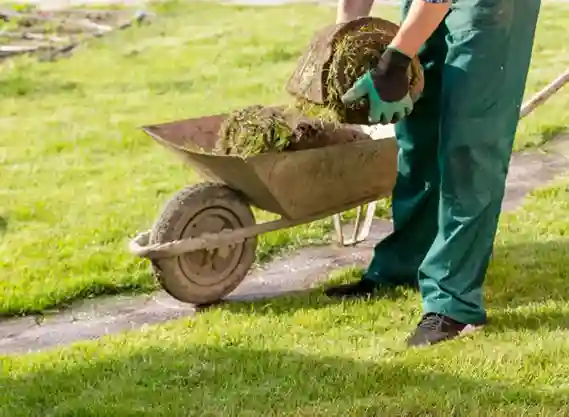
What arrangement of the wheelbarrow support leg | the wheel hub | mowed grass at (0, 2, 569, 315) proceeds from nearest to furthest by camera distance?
the wheel hub, mowed grass at (0, 2, 569, 315), the wheelbarrow support leg

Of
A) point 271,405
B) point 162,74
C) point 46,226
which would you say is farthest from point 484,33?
point 162,74

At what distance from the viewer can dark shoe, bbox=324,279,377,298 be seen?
17.5 ft

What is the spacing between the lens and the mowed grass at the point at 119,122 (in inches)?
236

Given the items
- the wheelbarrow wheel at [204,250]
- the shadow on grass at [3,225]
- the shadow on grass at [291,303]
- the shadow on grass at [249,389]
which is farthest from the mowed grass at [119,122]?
the shadow on grass at [249,389]

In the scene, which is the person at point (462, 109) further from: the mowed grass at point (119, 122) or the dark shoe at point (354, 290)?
the mowed grass at point (119, 122)

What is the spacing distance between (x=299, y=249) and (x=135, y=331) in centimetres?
169

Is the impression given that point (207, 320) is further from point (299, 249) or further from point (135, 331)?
point (299, 249)

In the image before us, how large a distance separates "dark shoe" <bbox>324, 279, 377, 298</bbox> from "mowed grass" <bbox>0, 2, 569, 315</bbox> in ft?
2.24

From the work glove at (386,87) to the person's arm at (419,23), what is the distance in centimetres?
4

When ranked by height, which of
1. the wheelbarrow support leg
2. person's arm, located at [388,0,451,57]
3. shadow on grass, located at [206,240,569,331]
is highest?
person's arm, located at [388,0,451,57]

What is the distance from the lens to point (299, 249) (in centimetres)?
639

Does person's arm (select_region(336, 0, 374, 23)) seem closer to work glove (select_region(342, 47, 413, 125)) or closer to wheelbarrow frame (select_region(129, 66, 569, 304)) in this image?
wheelbarrow frame (select_region(129, 66, 569, 304))

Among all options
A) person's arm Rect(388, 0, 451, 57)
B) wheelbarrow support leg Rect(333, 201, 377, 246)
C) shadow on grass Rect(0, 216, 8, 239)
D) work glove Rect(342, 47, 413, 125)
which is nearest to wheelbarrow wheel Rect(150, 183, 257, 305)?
wheelbarrow support leg Rect(333, 201, 377, 246)

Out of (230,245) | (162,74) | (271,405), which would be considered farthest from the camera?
(162,74)
